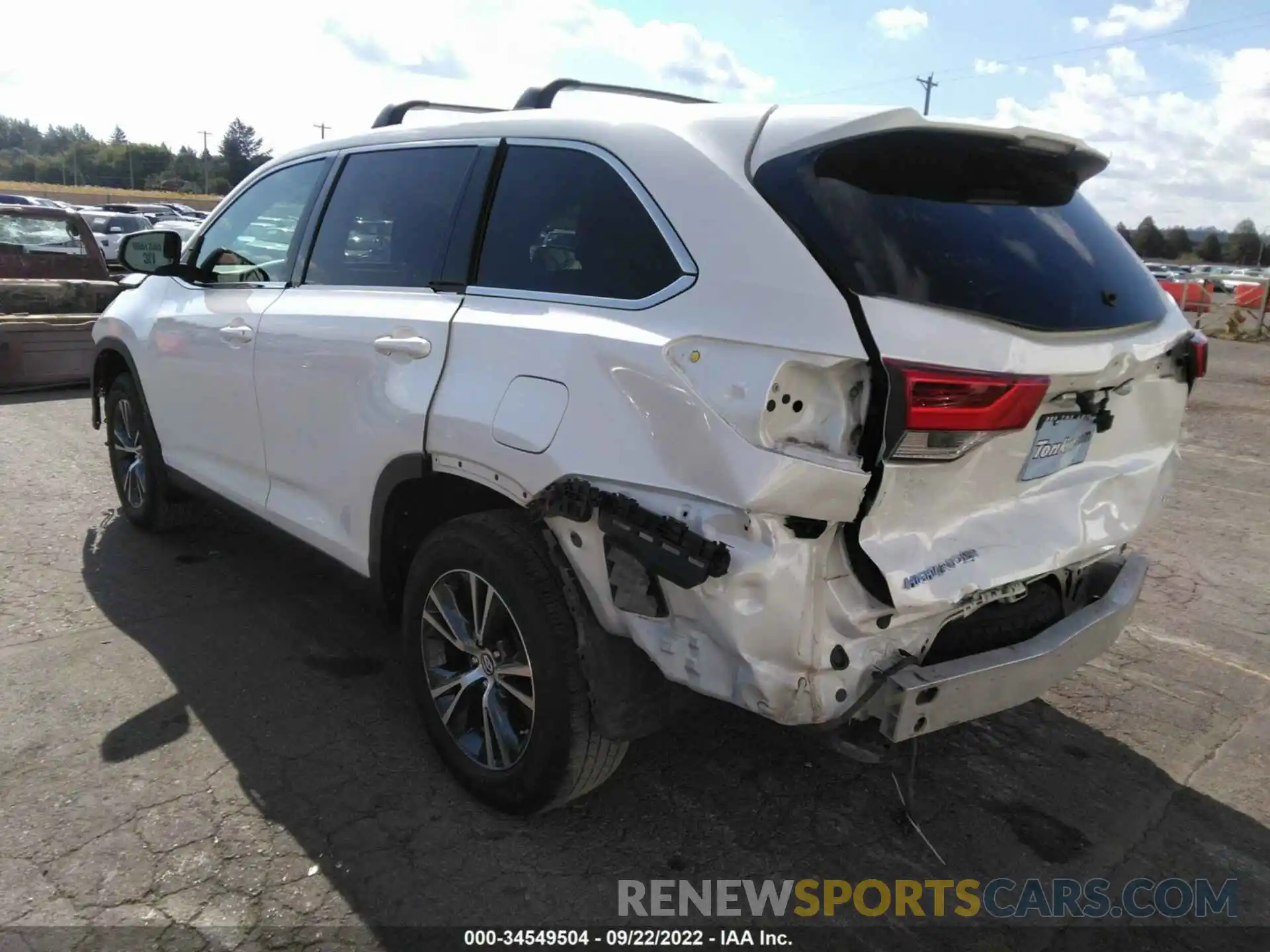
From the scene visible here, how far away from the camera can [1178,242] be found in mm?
72250

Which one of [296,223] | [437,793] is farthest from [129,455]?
[437,793]

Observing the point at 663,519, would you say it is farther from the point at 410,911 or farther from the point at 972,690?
the point at 410,911

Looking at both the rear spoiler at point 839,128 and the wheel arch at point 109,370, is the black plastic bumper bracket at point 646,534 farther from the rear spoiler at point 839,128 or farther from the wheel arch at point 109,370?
the wheel arch at point 109,370

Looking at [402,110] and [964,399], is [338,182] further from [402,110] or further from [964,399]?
[964,399]

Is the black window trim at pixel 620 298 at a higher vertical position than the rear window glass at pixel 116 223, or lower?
higher

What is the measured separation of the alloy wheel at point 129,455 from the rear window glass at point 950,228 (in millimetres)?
4134

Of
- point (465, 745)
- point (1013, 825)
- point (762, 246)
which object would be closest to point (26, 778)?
point (465, 745)

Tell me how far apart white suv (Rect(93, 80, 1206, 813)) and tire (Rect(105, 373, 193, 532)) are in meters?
1.97

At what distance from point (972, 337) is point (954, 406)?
17 centimetres

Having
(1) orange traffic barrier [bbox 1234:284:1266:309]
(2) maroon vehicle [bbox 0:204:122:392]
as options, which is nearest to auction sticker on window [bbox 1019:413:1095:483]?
(2) maroon vehicle [bbox 0:204:122:392]

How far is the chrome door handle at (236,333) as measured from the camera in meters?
3.89

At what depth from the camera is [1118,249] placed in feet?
9.66

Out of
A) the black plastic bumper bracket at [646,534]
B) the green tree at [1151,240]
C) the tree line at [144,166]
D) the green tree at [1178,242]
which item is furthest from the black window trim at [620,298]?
the tree line at [144,166]

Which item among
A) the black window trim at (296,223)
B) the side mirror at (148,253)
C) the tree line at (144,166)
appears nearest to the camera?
the black window trim at (296,223)
